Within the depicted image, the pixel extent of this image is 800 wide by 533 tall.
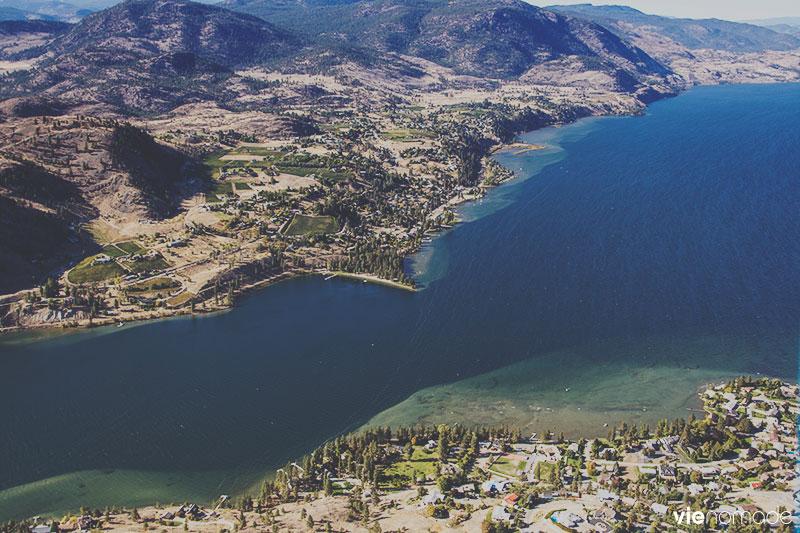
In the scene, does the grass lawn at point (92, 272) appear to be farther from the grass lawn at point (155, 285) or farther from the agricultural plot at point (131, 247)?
the grass lawn at point (155, 285)

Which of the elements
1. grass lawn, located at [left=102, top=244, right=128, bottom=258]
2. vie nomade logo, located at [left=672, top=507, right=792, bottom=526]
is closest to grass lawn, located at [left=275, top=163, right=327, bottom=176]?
grass lawn, located at [left=102, top=244, right=128, bottom=258]

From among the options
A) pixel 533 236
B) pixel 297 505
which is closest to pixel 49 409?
pixel 297 505

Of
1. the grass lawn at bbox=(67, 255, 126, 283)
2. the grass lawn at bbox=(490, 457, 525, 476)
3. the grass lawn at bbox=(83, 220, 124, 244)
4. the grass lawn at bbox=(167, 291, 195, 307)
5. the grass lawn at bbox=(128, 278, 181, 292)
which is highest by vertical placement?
the grass lawn at bbox=(83, 220, 124, 244)

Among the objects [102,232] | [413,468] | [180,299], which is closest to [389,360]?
[413,468]

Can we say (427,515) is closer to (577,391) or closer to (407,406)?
(407,406)

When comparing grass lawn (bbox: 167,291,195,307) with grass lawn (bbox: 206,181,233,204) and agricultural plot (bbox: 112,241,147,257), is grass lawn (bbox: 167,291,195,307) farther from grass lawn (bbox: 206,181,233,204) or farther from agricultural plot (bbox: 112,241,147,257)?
grass lawn (bbox: 206,181,233,204)

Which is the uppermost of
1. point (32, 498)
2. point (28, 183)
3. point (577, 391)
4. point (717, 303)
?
point (28, 183)

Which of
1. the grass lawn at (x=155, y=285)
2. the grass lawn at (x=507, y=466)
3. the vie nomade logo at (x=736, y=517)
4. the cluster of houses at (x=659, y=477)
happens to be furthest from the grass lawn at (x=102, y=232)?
the vie nomade logo at (x=736, y=517)

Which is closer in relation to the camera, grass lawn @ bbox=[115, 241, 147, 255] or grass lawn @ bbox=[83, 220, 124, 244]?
grass lawn @ bbox=[115, 241, 147, 255]
